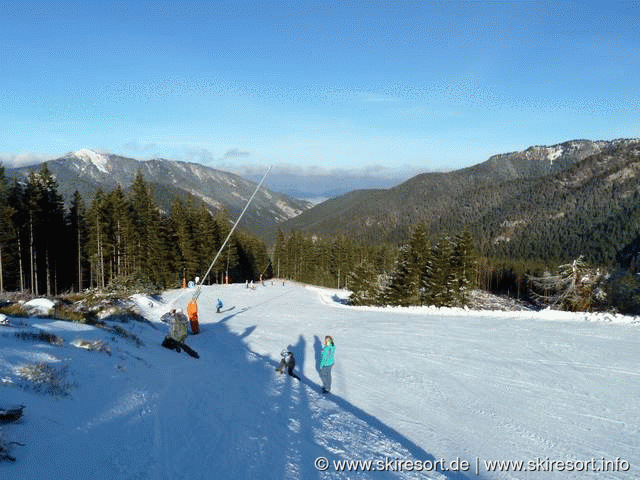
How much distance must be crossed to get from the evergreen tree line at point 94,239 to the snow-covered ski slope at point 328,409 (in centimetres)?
2240

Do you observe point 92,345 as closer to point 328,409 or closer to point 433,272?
point 328,409

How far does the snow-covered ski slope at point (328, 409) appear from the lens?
592 centimetres

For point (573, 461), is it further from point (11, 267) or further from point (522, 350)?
point (11, 267)

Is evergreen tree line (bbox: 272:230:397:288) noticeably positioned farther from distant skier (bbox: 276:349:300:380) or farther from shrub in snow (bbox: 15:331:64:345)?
shrub in snow (bbox: 15:331:64:345)

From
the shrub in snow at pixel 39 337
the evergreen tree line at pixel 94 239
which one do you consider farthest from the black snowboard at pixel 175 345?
the evergreen tree line at pixel 94 239

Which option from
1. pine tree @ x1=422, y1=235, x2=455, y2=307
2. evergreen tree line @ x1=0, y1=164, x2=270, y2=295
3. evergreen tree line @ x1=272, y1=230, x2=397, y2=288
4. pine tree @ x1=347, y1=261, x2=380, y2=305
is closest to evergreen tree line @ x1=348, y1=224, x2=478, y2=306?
pine tree @ x1=422, y1=235, x2=455, y2=307

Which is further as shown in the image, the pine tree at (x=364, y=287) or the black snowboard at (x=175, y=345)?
the pine tree at (x=364, y=287)

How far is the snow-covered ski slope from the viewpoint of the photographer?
5.92 m

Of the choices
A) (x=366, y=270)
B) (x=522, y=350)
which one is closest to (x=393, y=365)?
(x=522, y=350)

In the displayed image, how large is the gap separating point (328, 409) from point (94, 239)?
45.2m

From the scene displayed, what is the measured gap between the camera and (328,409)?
9.98m

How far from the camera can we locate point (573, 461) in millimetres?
7910

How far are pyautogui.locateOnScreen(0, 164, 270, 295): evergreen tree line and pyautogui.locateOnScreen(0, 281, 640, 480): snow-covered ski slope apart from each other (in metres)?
22.4

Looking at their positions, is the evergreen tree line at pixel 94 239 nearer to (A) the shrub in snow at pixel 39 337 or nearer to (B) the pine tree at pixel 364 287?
(B) the pine tree at pixel 364 287
